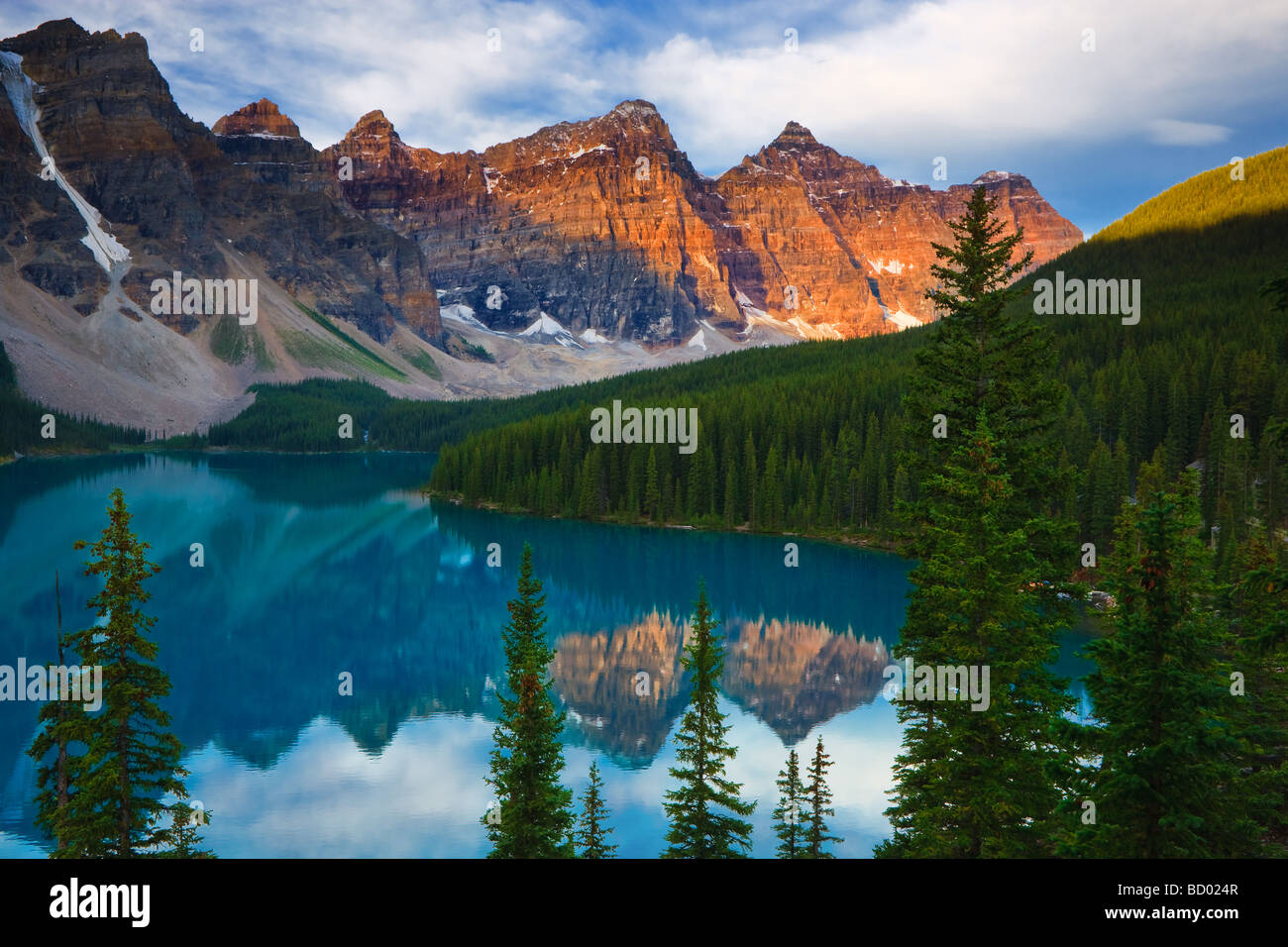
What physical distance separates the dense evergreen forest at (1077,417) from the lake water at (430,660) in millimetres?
8113

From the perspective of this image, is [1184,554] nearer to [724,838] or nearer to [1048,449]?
[1048,449]

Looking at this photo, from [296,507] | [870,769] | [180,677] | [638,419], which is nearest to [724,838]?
[870,769]

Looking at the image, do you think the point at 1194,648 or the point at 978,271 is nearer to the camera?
the point at 1194,648

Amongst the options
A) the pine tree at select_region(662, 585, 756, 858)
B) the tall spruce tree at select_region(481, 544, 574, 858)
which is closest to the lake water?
the pine tree at select_region(662, 585, 756, 858)

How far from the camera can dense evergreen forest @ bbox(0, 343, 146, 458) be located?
168 m

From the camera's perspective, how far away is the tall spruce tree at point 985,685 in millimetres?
14570

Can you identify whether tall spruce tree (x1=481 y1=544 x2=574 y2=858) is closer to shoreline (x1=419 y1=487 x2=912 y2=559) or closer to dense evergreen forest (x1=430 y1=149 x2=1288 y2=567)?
dense evergreen forest (x1=430 y1=149 x2=1288 y2=567)

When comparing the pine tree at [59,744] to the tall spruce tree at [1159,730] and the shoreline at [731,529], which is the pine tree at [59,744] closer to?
the tall spruce tree at [1159,730]

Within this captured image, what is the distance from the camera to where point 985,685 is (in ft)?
48.3

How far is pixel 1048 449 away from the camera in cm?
1750

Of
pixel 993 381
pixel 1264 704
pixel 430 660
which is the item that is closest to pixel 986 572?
pixel 993 381

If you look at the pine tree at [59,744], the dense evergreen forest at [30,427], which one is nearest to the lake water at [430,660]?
the pine tree at [59,744]
